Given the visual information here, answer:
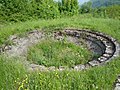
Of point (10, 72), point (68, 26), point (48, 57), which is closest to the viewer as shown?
point (10, 72)

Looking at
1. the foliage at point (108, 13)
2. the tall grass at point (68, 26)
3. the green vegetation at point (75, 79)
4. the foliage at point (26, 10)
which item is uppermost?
the foliage at point (26, 10)

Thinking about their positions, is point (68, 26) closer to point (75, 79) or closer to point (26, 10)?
point (26, 10)

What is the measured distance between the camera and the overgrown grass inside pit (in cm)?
1088

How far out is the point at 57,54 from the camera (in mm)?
11609

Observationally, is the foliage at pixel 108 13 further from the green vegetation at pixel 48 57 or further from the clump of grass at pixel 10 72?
the clump of grass at pixel 10 72

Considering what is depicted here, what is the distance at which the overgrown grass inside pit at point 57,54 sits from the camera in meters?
10.9

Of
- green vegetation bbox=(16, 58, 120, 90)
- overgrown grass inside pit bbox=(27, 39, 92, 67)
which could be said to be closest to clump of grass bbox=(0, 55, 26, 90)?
green vegetation bbox=(16, 58, 120, 90)

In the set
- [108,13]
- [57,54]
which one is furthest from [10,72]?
[108,13]

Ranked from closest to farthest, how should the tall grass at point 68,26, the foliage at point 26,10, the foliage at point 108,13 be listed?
the tall grass at point 68,26
the foliage at point 26,10
the foliage at point 108,13

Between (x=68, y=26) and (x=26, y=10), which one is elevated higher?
(x=26, y=10)

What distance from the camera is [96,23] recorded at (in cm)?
1510

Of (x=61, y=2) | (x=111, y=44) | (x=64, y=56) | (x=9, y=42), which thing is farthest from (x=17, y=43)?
(x=61, y=2)

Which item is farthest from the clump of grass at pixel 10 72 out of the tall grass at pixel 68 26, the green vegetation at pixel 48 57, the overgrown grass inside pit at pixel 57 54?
the tall grass at pixel 68 26

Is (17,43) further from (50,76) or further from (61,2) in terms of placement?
(61,2)
